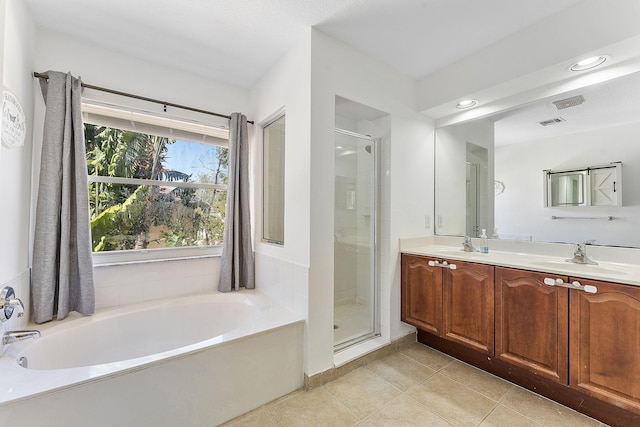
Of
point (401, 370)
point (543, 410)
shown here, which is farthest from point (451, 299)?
point (543, 410)

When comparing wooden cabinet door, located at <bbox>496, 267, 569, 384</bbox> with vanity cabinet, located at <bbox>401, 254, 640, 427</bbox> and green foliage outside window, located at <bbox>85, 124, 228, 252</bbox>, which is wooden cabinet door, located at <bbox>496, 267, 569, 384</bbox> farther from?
green foliage outside window, located at <bbox>85, 124, 228, 252</bbox>

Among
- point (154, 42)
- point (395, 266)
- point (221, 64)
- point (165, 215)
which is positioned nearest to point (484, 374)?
point (395, 266)

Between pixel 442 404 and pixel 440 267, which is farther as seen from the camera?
pixel 440 267

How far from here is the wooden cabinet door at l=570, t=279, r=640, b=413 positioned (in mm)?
1362

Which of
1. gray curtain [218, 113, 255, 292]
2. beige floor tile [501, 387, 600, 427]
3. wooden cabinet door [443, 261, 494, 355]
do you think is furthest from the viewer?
gray curtain [218, 113, 255, 292]

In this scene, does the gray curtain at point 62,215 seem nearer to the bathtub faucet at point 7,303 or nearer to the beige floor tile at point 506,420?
the bathtub faucet at point 7,303

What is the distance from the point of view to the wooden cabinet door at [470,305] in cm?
192

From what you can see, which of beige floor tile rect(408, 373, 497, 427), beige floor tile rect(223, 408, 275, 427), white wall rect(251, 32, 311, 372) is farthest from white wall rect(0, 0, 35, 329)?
beige floor tile rect(408, 373, 497, 427)

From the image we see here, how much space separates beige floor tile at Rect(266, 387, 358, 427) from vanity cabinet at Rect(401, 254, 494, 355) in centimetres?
102

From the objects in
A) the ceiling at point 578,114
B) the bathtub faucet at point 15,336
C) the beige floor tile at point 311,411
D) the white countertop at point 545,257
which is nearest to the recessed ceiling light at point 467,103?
the ceiling at point 578,114

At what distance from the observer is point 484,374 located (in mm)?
2061

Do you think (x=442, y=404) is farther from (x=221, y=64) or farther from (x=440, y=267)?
(x=221, y=64)

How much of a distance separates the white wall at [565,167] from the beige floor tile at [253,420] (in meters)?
2.28

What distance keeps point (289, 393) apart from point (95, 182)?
2.20m
